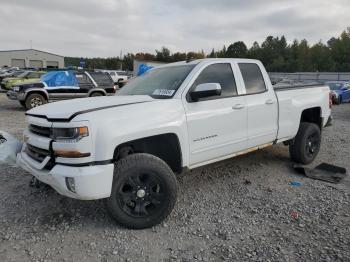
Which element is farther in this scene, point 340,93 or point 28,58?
point 28,58

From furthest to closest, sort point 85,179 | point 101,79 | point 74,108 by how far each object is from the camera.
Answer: point 101,79 → point 74,108 → point 85,179

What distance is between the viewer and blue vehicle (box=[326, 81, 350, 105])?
718 inches

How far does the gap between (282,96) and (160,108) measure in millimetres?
2434

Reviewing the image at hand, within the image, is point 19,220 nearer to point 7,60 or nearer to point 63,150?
point 63,150

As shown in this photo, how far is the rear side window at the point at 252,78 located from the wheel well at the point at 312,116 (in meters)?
1.53

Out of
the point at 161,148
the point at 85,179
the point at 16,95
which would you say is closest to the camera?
the point at 85,179

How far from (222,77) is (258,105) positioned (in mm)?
708

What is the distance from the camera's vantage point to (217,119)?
417 cm

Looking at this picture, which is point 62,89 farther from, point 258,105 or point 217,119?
point 217,119

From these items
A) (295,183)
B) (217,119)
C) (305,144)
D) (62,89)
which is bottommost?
(295,183)

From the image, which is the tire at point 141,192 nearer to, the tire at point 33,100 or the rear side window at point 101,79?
the tire at point 33,100

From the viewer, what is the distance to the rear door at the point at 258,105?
4688mm

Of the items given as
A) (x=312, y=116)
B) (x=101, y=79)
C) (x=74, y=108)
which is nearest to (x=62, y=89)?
(x=101, y=79)

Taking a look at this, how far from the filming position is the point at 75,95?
13742 mm
